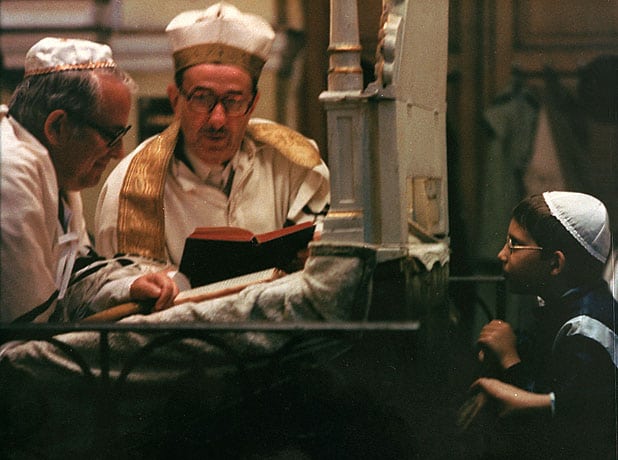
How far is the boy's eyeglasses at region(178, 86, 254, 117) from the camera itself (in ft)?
8.78

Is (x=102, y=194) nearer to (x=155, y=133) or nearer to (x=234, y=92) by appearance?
(x=155, y=133)

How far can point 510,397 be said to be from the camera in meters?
2.55

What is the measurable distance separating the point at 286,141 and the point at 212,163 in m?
0.22

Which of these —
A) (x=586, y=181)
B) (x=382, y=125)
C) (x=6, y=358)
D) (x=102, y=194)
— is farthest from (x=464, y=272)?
(x=6, y=358)

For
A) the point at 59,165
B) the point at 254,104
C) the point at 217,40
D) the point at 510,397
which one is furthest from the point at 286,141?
the point at 510,397

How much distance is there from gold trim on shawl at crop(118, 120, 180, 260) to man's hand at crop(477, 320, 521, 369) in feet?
3.04

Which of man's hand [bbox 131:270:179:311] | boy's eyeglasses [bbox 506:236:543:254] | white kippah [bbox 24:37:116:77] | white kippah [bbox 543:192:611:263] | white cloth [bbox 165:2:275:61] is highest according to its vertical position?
white cloth [bbox 165:2:275:61]

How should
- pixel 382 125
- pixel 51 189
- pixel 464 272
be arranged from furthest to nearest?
pixel 464 272 → pixel 51 189 → pixel 382 125

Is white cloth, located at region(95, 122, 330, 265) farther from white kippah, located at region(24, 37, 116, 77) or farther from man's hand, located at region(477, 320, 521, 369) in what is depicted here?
man's hand, located at region(477, 320, 521, 369)

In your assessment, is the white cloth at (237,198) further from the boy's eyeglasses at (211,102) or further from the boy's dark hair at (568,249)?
the boy's dark hair at (568,249)

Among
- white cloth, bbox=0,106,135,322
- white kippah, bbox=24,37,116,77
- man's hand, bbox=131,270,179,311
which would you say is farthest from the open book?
white kippah, bbox=24,37,116,77

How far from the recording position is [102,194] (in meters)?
2.74

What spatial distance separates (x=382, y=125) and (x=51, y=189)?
0.93m

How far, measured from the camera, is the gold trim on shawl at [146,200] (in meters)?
2.70
